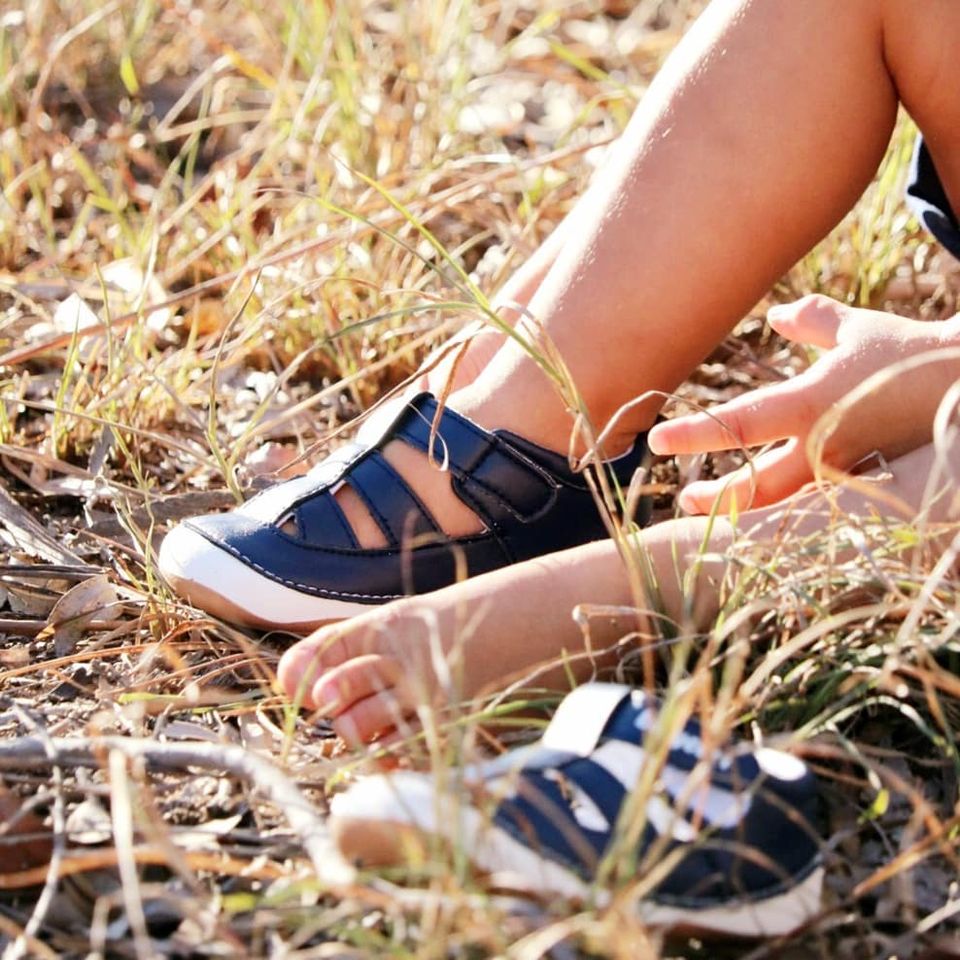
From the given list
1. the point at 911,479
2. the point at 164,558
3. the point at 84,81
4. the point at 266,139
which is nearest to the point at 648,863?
the point at 911,479

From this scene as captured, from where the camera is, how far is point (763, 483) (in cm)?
118

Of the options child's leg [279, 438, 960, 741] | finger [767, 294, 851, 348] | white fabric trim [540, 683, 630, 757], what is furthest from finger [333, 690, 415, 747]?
finger [767, 294, 851, 348]

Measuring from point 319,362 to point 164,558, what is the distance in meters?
0.53

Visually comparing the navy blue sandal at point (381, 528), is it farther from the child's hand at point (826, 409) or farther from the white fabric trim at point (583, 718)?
the white fabric trim at point (583, 718)

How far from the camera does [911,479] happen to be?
1134 mm

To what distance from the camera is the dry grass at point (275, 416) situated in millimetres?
861

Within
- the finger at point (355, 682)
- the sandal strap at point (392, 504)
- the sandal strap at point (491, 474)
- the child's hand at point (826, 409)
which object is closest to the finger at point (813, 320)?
the child's hand at point (826, 409)

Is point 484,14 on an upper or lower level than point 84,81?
lower

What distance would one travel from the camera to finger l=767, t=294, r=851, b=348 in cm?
119

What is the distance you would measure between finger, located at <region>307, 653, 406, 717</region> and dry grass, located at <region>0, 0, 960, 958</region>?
0.04 metres

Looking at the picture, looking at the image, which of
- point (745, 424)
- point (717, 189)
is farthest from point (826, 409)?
point (717, 189)

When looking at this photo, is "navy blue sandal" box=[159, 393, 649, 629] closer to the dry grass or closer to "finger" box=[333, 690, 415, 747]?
the dry grass

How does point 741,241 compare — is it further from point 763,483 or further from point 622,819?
point 622,819

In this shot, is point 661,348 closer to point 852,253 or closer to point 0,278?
point 852,253
